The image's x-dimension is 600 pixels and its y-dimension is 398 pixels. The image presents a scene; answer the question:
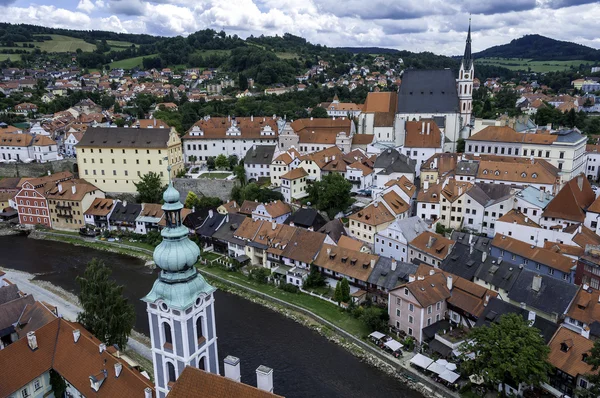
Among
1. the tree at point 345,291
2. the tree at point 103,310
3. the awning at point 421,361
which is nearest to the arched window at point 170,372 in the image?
the tree at point 103,310

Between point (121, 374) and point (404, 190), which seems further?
point (404, 190)

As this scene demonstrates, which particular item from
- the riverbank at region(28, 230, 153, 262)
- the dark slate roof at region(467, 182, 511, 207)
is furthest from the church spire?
the riverbank at region(28, 230, 153, 262)

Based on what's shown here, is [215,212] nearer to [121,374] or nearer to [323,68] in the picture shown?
[121,374]

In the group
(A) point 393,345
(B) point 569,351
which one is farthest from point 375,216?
(B) point 569,351

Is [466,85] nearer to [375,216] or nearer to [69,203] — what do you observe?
[375,216]

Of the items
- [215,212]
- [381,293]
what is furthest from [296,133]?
[381,293]

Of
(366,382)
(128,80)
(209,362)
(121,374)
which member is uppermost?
(128,80)

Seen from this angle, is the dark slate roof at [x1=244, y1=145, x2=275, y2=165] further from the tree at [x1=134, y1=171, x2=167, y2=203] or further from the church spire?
the church spire
